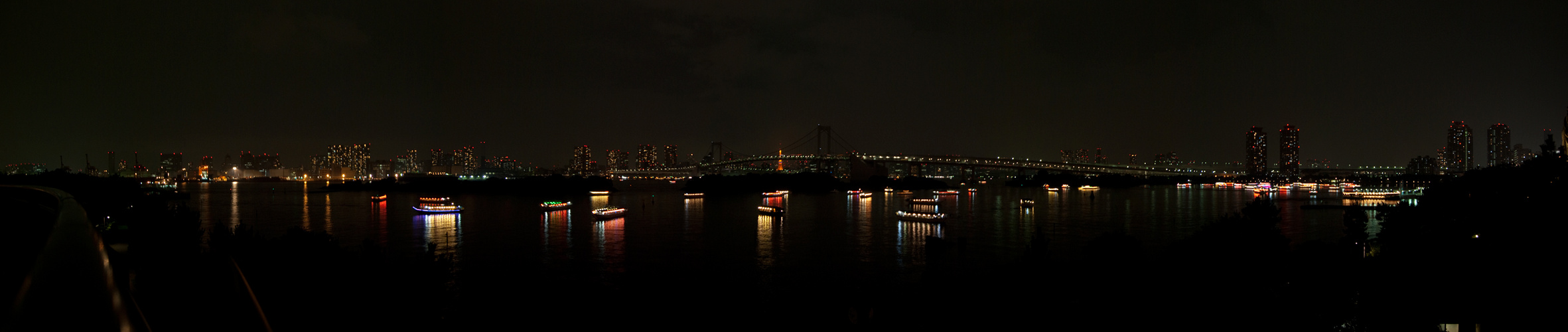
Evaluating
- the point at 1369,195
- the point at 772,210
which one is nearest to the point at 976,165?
the point at 1369,195

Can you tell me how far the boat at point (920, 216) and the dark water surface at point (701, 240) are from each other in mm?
584

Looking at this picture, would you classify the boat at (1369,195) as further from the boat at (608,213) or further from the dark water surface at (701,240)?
the boat at (608,213)

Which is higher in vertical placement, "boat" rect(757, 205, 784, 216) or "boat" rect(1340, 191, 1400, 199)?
"boat" rect(757, 205, 784, 216)

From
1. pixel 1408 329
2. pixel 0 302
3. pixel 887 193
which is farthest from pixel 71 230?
pixel 887 193

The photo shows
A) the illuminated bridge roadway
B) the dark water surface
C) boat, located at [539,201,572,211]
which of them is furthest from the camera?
the illuminated bridge roadway

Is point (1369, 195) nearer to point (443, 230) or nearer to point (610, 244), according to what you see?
point (610, 244)

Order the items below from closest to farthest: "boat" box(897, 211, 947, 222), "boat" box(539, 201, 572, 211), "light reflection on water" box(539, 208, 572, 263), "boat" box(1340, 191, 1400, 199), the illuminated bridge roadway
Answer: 1. "light reflection on water" box(539, 208, 572, 263)
2. "boat" box(897, 211, 947, 222)
3. "boat" box(539, 201, 572, 211)
4. "boat" box(1340, 191, 1400, 199)
5. the illuminated bridge roadway

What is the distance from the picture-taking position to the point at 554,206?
26.0 m

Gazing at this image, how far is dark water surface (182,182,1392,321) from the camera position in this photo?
29.6 feet

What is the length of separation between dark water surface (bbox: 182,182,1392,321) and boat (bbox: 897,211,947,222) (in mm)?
584

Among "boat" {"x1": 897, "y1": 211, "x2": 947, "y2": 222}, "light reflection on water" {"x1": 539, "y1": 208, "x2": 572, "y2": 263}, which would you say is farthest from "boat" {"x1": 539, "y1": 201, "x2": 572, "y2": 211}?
"boat" {"x1": 897, "y1": 211, "x2": 947, "y2": 222}

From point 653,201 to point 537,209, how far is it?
6.46m

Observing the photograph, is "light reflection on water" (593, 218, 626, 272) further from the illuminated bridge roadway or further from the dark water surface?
the illuminated bridge roadway

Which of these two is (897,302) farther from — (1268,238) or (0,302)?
(0,302)
